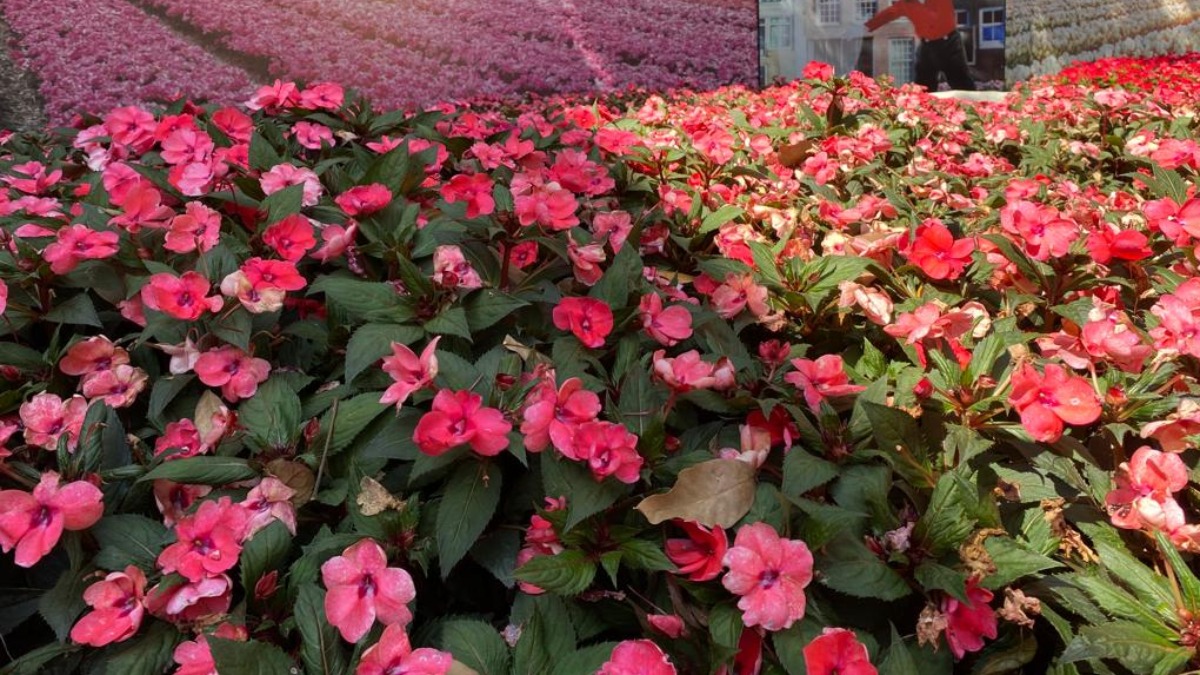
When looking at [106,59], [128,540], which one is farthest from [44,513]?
[106,59]

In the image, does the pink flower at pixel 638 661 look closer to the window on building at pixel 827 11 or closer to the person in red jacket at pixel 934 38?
the window on building at pixel 827 11

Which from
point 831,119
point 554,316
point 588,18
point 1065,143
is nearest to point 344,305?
point 554,316

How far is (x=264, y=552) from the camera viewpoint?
2.87ft

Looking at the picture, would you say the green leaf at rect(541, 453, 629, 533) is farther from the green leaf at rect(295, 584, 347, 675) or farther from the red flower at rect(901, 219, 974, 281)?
the red flower at rect(901, 219, 974, 281)

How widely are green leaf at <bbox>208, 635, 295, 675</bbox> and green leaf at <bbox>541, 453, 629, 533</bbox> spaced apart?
0.29m

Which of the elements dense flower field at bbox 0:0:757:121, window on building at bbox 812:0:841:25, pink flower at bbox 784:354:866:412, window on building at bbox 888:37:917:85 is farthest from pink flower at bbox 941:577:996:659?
window on building at bbox 888:37:917:85

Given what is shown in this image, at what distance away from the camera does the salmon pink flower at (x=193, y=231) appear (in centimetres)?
121

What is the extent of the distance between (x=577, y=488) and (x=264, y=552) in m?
0.32

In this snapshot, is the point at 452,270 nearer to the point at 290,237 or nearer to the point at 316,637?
the point at 290,237

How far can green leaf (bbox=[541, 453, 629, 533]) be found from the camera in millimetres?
865

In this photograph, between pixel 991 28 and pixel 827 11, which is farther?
pixel 991 28

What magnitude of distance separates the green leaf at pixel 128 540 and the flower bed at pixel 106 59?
4.68 metres

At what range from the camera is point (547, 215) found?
1.24 meters

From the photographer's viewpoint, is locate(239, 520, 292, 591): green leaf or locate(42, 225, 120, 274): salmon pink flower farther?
locate(42, 225, 120, 274): salmon pink flower
